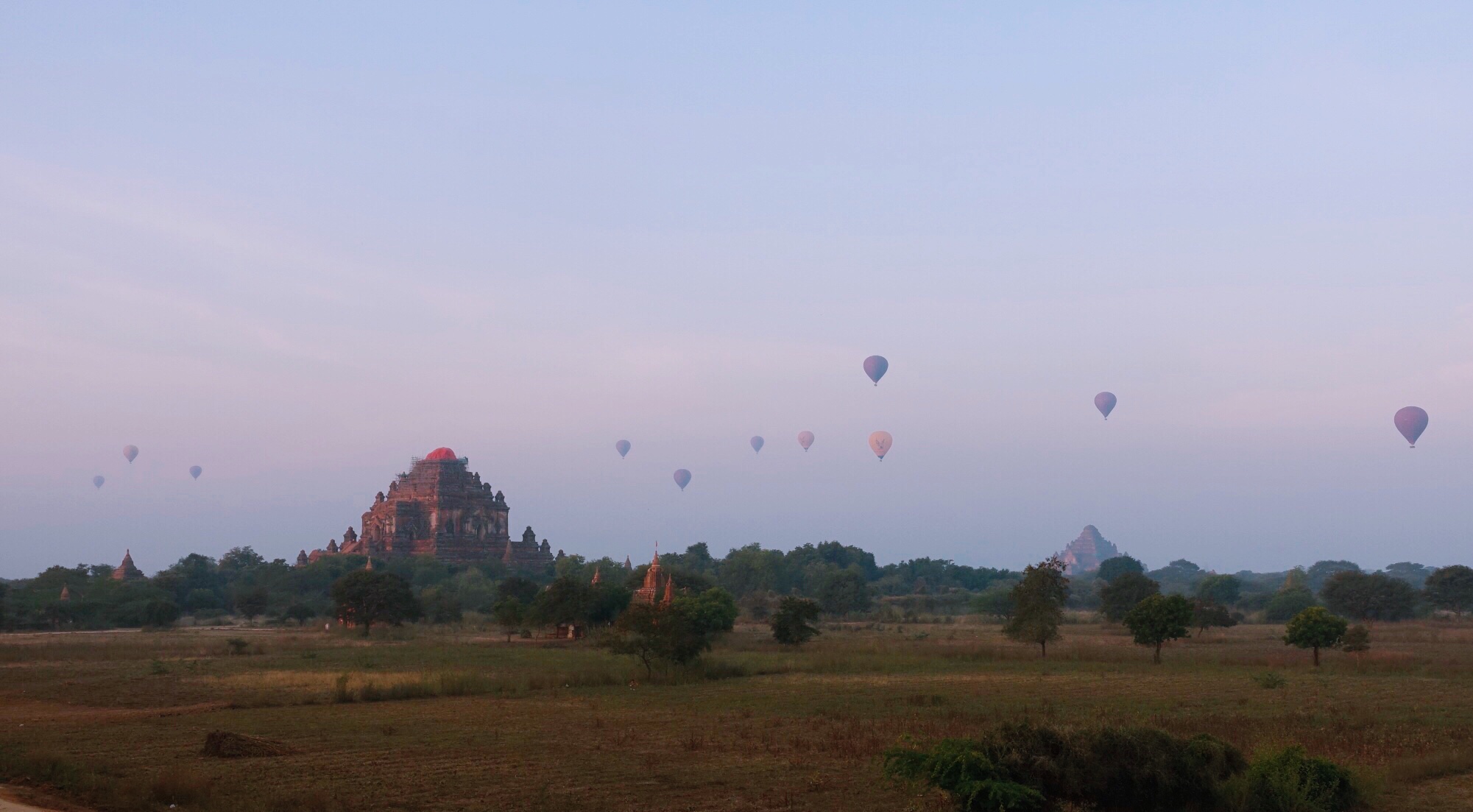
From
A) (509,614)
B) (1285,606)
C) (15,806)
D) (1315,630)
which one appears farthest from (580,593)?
(1285,606)

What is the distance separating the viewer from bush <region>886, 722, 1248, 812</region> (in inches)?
628

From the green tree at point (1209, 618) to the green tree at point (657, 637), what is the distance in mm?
36350

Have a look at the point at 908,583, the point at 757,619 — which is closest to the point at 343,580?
the point at 757,619

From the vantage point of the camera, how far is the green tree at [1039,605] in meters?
47.1

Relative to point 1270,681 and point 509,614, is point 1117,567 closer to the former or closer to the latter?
point 509,614

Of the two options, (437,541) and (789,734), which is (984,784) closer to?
(789,734)

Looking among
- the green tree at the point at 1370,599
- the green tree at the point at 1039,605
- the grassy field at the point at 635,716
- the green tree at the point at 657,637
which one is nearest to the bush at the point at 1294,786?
the grassy field at the point at 635,716

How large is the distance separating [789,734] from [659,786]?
5.81 meters

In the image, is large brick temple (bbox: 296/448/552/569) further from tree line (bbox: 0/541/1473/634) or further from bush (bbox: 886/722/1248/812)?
bush (bbox: 886/722/1248/812)

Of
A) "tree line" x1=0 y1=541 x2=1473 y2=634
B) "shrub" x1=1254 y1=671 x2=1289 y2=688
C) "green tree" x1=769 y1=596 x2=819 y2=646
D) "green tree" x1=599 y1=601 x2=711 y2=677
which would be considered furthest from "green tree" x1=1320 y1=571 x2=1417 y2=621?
"green tree" x1=599 y1=601 x2=711 y2=677

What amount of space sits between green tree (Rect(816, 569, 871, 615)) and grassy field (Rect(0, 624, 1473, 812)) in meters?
A: 48.1

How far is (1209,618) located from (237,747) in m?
57.5

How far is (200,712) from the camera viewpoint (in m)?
29.0

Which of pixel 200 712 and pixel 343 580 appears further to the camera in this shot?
pixel 343 580
